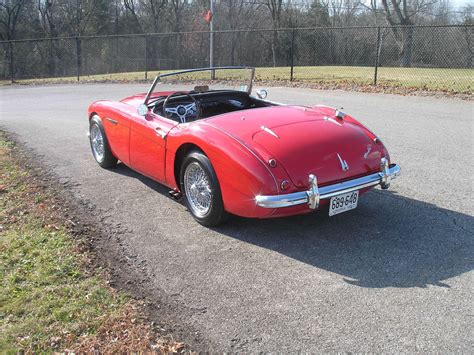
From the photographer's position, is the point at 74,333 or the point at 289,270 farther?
the point at 289,270

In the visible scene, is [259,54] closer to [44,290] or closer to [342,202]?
[342,202]

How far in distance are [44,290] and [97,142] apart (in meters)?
3.56

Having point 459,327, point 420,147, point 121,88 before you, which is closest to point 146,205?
point 459,327

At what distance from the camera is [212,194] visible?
13.6 feet

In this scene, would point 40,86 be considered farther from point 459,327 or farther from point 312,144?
point 459,327

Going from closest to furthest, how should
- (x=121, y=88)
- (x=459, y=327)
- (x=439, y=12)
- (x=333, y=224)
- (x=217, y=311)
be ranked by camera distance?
1. (x=459, y=327)
2. (x=217, y=311)
3. (x=333, y=224)
4. (x=121, y=88)
5. (x=439, y=12)

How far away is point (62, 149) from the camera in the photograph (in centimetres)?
784

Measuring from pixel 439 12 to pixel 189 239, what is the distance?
43401 mm

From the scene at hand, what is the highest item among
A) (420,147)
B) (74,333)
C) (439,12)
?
(439,12)

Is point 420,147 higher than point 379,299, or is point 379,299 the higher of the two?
point 420,147

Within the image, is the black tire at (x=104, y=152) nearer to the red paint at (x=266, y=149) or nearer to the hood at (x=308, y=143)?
the red paint at (x=266, y=149)

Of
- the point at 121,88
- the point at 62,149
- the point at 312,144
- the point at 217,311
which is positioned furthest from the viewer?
the point at 121,88

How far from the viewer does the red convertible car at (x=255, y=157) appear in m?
3.75

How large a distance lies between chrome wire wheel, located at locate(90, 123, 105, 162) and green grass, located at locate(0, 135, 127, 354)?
70.3 inches
